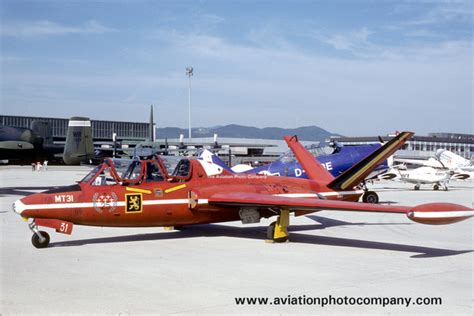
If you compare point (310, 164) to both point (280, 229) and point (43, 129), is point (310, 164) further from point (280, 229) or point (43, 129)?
point (43, 129)

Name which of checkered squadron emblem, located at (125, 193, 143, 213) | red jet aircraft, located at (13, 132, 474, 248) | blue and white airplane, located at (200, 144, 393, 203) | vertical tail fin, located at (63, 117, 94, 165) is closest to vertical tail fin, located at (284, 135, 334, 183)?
red jet aircraft, located at (13, 132, 474, 248)

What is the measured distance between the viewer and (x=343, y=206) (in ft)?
40.2

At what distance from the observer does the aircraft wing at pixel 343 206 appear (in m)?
10.9

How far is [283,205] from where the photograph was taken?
1296 cm

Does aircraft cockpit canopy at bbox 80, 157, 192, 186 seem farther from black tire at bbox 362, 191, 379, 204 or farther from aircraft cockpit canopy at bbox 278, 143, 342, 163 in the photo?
black tire at bbox 362, 191, 379, 204

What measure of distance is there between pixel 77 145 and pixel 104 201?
24.5 m

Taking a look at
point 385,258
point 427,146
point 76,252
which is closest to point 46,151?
point 76,252

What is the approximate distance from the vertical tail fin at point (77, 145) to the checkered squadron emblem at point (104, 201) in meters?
24.1

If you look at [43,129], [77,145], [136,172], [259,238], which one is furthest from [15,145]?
[259,238]

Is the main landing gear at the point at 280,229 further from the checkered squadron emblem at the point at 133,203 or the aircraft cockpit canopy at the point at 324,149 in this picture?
the aircraft cockpit canopy at the point at 324,149

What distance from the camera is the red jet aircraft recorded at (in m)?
12.6

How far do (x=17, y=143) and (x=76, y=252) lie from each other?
76.7ft

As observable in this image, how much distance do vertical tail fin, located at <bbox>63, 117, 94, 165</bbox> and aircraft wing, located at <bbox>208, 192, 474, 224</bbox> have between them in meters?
24.3

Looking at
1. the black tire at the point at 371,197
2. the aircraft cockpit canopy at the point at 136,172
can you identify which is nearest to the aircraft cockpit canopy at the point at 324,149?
the black tire at the point at 371,197
